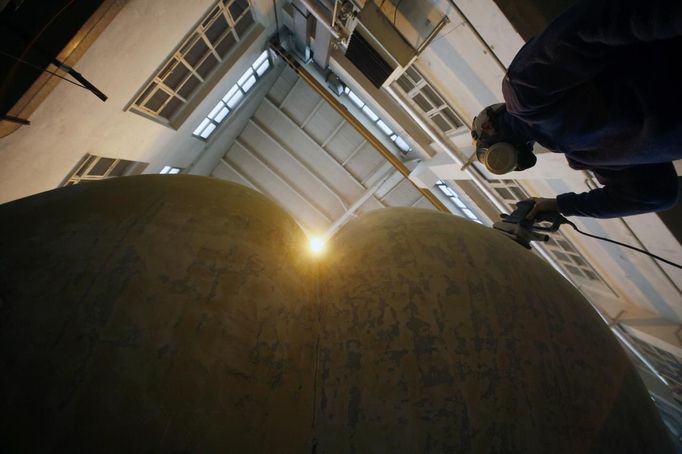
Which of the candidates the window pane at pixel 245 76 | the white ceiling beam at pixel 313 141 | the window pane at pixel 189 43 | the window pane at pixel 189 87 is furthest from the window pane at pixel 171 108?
the white ceiling beam at pixel 313 141

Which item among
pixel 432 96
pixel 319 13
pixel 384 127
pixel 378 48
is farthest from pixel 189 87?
pixel 384 127

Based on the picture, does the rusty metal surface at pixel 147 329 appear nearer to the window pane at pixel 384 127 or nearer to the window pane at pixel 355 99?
the window pane at pixel 355 99

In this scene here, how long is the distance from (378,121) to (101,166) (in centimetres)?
770

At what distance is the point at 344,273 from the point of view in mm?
1681

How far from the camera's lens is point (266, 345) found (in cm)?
129

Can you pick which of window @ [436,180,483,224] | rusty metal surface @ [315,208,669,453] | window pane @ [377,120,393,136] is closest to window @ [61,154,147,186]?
rusty metal surface @ [315,208,669,453]

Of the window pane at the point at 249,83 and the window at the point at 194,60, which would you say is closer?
the window at the point at 194,60

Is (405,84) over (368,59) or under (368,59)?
over

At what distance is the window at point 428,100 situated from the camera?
6570 millimetres

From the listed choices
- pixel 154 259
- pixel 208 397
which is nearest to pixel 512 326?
pixel 208 397

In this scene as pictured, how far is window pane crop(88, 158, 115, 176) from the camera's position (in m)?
5.23

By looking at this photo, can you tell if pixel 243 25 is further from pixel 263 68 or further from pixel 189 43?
pixel 263 68

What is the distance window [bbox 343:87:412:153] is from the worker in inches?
320

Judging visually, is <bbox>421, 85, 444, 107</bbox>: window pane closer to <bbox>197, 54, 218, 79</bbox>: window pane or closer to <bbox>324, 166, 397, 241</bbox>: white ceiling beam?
<bbox>324, 166, 397, 241</bbox>: white ceiling beam
